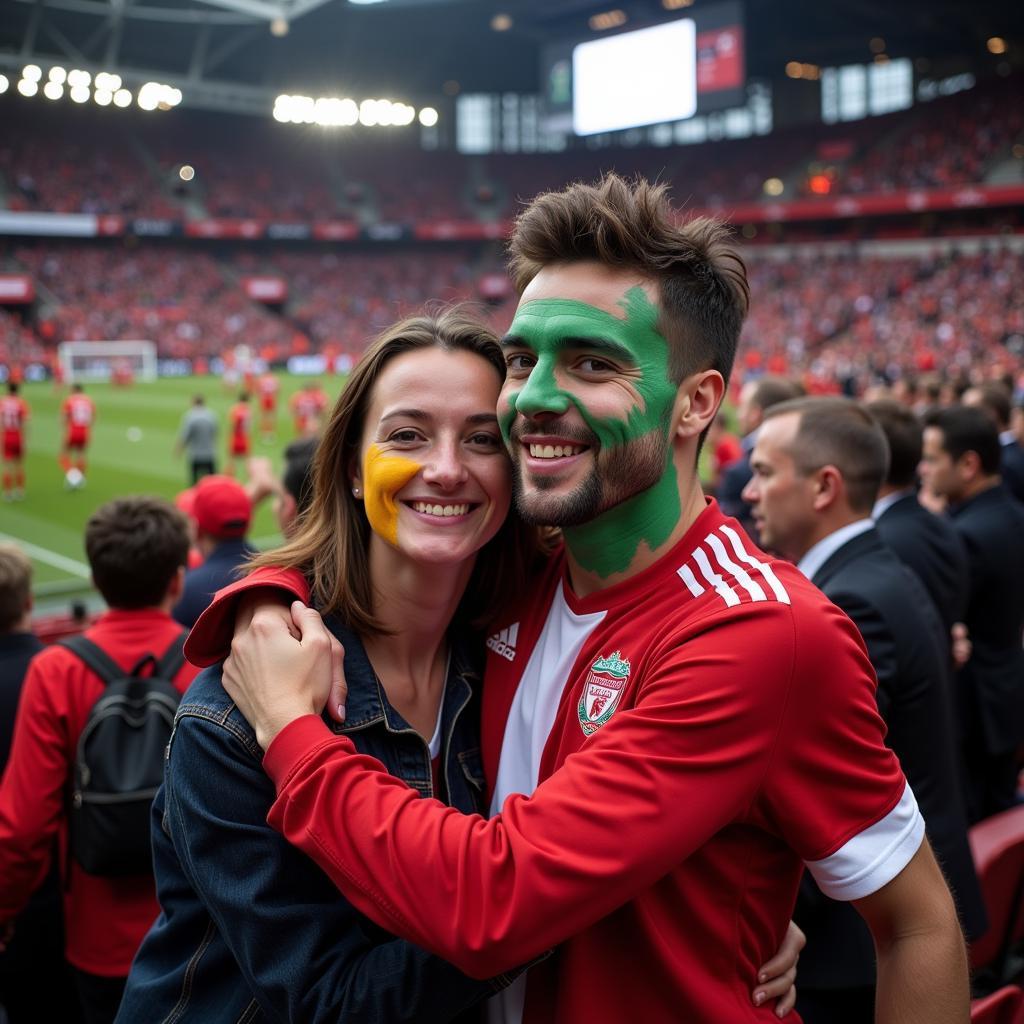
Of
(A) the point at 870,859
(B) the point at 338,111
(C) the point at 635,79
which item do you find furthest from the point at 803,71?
(A) the point at 870,859

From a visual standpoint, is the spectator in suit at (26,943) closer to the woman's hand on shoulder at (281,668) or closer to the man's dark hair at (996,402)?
the woman's hand on shoulder at (281,668)

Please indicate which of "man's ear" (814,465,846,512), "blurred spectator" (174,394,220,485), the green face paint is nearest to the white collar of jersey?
"man's ear" (814,465,846,512)

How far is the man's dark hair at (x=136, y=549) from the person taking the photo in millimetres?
3756

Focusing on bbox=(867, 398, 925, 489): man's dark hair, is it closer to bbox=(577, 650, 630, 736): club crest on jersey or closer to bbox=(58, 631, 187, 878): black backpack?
bbox=(577, 650, 630, 736): club crest on jersey

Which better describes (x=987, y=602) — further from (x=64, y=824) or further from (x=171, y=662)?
(x=64, y=824)

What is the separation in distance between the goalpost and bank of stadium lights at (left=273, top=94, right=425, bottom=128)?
57.0ft

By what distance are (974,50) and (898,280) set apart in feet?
42.2

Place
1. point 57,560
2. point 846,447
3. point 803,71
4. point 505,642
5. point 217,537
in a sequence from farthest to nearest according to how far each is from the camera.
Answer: point 803,71 → point 57,560 → point 217,537 → point 846,447 → point 505,642

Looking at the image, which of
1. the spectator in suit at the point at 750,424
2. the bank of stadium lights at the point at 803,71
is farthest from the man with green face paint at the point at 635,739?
the bank of stadium lights at the point at 803,71

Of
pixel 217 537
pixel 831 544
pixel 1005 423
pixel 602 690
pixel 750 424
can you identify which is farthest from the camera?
pixel 1005 423

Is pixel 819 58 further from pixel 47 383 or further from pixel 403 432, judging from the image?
pixel 403 432

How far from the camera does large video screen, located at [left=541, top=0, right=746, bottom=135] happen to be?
37.7 metres

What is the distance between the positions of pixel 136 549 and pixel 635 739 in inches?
102

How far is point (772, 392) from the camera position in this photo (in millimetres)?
7562
